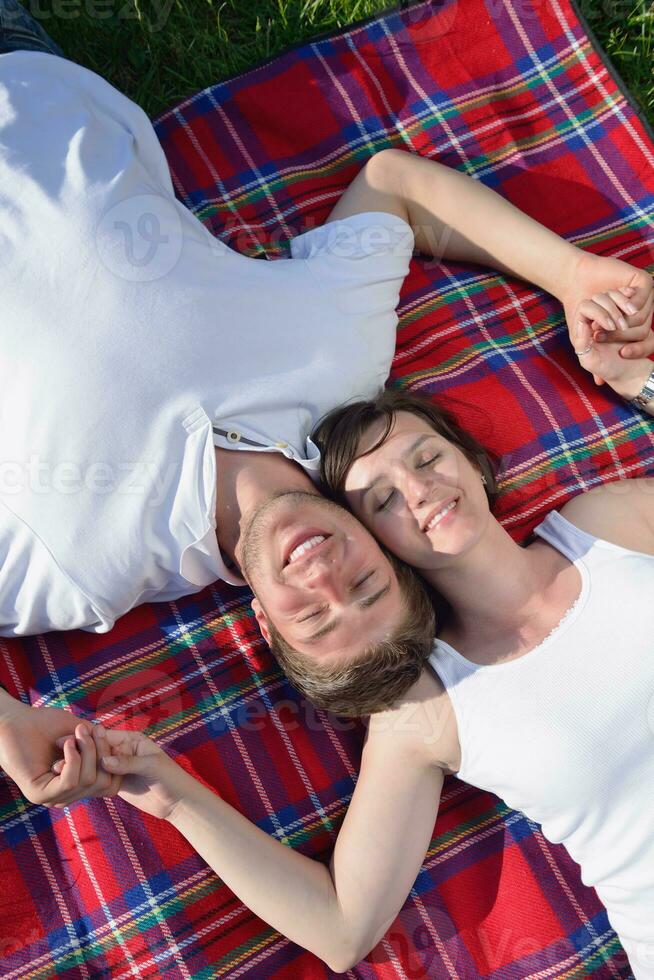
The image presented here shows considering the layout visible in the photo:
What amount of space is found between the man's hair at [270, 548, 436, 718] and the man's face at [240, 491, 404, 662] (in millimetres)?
32

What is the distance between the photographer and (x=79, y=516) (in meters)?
2.27

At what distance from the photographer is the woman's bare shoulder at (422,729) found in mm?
2348

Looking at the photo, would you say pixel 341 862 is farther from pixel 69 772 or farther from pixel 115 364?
pixel 115 364

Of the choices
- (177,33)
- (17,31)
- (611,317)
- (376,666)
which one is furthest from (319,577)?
(177,33)

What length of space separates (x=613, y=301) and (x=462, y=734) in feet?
4.46

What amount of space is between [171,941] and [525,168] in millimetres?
2655

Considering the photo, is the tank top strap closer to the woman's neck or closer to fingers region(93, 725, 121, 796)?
the woman's neck

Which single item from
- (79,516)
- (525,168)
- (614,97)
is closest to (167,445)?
(79,516)

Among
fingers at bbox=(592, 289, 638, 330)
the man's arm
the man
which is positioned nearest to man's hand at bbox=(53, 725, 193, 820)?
the man

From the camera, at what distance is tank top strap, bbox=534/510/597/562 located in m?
2.52

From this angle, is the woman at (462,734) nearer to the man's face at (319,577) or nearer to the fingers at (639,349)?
the man's face at (319,577)

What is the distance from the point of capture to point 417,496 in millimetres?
2271

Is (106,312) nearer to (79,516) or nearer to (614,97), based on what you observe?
(79,516)

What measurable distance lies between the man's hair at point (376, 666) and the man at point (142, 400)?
1.3 inches
